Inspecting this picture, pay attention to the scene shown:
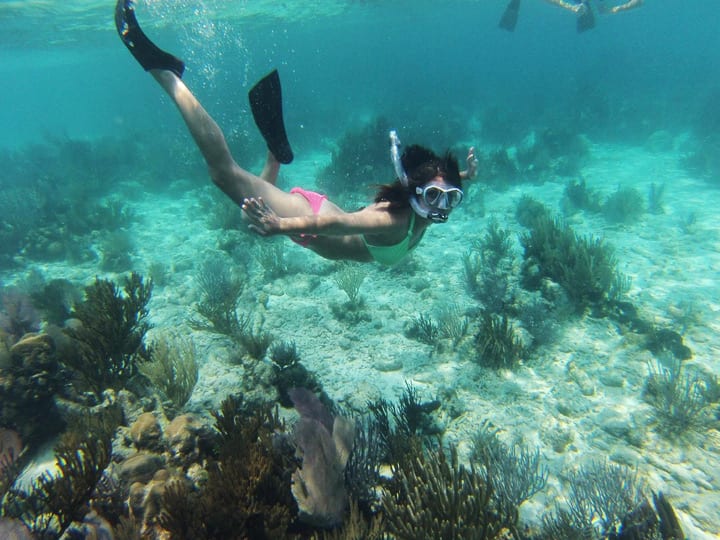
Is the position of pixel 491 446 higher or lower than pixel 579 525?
higher

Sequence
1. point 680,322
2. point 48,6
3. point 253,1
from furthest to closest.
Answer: point 253,1 < point 48,6 < point 680,322

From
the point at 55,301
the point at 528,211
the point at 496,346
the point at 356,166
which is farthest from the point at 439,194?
the point at 356,166

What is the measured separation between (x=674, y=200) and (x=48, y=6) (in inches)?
1524

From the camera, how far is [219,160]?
4016mm

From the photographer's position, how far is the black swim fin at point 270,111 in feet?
14.4

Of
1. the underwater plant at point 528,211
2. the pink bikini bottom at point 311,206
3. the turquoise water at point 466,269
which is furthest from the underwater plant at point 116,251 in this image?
the underwater plant at point 528,211

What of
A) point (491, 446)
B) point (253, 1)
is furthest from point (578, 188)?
point (253, 1)

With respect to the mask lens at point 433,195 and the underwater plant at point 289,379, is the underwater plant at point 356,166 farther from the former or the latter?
the mask lens at point 433,195

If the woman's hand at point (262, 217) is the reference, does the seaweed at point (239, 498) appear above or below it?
below

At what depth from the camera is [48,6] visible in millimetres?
25000

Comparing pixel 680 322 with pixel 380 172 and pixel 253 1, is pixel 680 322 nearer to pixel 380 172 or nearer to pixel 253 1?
pixel 380 172

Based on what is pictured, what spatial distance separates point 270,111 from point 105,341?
398cm

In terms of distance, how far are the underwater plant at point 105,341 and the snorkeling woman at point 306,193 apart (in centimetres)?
279

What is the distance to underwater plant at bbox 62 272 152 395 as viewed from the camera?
498cm
